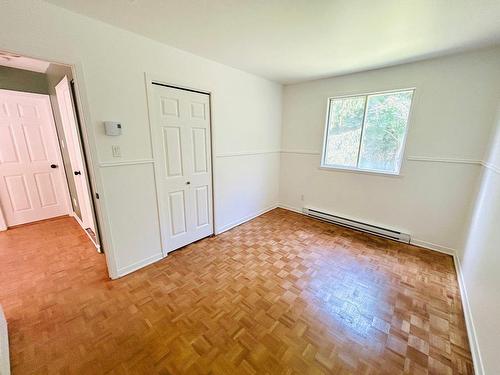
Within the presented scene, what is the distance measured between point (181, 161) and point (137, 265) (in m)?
1.32

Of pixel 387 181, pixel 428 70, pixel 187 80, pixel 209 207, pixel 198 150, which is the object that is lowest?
pixel 209 207

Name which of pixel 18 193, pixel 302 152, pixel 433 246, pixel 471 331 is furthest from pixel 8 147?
pixel 433 246

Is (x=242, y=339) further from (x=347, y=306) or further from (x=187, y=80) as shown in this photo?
(x=187, y=80)

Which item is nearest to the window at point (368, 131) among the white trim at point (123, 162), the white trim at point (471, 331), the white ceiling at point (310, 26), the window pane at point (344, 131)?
the window pane at point (344, 131)

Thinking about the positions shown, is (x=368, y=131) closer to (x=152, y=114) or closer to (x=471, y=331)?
(x=471, y=331)

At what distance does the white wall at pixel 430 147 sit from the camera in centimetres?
227

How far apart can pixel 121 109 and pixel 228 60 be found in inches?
57.8

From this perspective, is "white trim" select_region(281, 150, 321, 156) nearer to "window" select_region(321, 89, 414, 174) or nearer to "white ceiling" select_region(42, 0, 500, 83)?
"window" select_region(321, 89, 414, 174)

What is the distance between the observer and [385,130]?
9.71ft

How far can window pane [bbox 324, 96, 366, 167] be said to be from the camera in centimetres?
321

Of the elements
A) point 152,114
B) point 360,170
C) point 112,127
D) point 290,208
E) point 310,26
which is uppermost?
point 310,26

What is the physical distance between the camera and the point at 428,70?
2.48 m

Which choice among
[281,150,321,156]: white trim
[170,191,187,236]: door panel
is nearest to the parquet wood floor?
[170,191,187,236]: door panel

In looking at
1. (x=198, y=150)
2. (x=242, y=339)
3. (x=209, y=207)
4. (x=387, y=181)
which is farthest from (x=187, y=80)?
(x=387, y=181)
